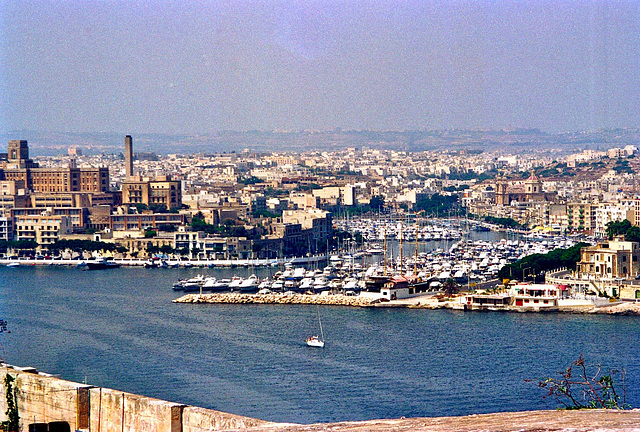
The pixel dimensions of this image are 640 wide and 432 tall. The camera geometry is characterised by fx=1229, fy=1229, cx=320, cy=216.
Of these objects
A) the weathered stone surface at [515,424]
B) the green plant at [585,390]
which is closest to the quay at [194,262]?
the green plant at [585,390]

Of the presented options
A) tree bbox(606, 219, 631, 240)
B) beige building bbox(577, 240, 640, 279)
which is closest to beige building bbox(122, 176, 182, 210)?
tree bbox(606, 219, 631, 240)

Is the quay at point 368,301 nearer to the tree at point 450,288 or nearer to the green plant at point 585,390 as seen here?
the tree at point 450,288

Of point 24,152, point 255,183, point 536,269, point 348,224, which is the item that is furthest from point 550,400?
point 255,183

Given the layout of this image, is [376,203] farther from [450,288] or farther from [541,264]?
[450,288]

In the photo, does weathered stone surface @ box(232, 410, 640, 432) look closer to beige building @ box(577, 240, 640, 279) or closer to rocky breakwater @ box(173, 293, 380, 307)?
rocky breakwater @ box(173, 293, 380, 307)

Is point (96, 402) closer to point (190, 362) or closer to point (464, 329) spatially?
point (190, 362)

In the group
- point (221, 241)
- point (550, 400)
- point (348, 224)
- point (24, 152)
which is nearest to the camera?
point (550, 400)

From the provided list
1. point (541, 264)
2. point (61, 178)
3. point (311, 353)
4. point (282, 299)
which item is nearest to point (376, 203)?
point (61, 178)
